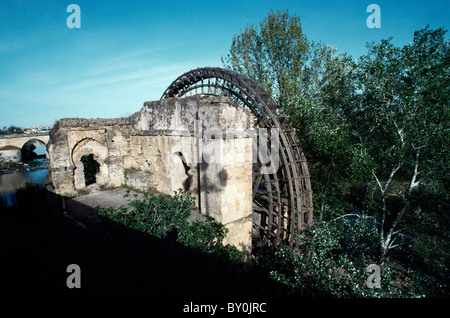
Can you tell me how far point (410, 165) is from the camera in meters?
8.52

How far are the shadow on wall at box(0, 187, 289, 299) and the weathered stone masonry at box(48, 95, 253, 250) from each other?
5.13ft

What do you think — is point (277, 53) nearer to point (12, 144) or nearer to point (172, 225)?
point (172, 225)

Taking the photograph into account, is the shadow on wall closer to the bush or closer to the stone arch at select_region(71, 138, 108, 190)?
the bush

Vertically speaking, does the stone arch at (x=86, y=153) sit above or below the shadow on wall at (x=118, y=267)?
above

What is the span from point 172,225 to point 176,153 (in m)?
2.80

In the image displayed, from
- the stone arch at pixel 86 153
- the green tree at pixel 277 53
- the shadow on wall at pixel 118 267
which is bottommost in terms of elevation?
the shadow on wall at pixel 118 267

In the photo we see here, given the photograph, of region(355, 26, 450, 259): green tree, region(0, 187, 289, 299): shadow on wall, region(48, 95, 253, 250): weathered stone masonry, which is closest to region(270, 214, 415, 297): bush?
region(0, 187, 289, 299): shadow on wall

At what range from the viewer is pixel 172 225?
17.7 ft

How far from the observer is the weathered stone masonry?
20.0 ft

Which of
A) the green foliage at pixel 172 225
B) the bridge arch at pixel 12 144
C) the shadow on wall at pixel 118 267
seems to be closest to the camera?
the shadow on wall at pixel 118 267

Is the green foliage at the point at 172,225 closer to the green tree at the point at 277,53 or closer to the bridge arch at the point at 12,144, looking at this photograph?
the green tree at the point at 277,53

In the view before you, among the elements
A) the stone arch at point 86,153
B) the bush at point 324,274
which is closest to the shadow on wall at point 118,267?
the bush at point 324,274

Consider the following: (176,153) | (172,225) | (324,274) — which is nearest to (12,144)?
(176,153)

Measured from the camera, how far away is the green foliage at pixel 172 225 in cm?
514
